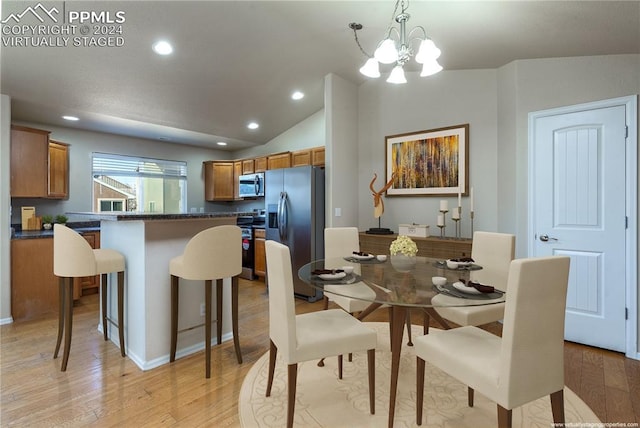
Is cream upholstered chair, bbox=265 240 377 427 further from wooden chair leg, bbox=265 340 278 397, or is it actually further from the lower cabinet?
the lower cabinet

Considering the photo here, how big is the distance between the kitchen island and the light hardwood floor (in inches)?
5.8

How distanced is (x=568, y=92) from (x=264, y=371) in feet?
11.7

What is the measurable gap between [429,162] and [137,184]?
505 centimetres

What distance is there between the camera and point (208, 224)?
2840 mm

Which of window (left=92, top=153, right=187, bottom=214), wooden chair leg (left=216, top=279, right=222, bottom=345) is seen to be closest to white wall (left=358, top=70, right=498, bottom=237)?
wooden chair leg (left=216, top=279, right=222, bottom=345)

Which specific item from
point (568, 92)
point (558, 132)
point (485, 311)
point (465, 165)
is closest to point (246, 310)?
point (485, 311)

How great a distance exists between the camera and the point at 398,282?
1.95 meters

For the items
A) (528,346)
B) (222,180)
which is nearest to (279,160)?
(222,180)

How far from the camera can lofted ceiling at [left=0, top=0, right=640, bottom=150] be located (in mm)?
2391

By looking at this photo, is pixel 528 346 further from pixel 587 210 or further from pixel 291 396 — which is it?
pixel 587 210

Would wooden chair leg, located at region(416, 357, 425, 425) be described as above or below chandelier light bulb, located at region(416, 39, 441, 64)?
below

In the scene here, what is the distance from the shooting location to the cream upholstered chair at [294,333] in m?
1.65

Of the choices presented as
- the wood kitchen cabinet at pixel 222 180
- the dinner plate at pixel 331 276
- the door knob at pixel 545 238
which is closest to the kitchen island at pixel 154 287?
the dinner plate at pixel 331 276

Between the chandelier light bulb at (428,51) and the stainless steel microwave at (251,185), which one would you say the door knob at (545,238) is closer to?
the chandelier light bulb at (428,51)
